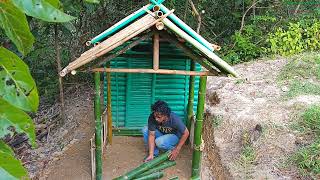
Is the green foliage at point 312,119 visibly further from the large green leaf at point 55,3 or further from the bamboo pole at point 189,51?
the large green leaf at point 55,3

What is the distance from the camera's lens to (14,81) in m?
0.54

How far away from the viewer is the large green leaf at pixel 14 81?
537mm

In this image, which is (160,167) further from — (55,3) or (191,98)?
(55,3)

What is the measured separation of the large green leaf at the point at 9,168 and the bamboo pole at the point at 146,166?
465 cm

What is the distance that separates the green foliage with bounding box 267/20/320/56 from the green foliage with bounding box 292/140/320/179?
16.1 ft

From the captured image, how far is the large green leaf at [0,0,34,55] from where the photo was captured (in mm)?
530

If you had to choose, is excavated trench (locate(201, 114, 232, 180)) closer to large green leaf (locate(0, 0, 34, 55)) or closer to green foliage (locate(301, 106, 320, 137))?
green foliage (locate(301, 106, 320, 137))

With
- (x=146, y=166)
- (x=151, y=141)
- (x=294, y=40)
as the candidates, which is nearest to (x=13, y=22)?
(x=146, y=166)

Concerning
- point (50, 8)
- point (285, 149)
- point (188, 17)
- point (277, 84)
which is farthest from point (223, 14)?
point (50, 8)

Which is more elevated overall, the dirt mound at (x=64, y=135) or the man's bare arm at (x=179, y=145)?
the man's bare arm at (x=179, y=145)

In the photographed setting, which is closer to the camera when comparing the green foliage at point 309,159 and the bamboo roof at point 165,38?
the bamboo roof at point 165,38

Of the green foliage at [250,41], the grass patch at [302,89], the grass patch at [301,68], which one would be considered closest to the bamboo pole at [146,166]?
the grass patch at [302,89]

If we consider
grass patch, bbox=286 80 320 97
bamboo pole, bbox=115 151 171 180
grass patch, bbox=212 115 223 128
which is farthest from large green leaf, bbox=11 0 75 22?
grass patch, bbox=286 80 320 97

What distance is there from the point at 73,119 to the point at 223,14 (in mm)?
6081
